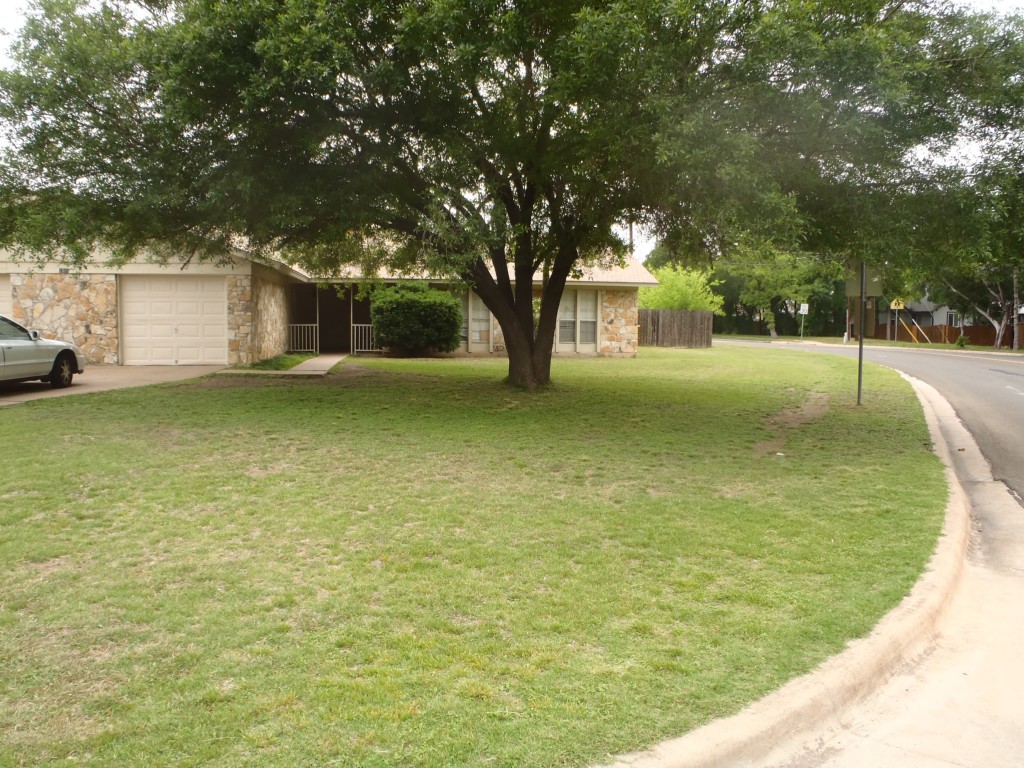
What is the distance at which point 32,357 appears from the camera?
42.2 ft

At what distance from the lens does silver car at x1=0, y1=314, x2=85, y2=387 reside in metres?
12.4

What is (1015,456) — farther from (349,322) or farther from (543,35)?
(349,322)

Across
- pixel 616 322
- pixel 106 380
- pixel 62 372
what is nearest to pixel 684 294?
pixel 616 322

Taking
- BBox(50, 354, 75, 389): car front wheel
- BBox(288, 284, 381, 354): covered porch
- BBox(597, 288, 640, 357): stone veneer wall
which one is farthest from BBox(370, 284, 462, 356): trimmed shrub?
BBox(50, 354, 75, 389): car front wheel

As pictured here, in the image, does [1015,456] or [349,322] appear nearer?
[1015,456]

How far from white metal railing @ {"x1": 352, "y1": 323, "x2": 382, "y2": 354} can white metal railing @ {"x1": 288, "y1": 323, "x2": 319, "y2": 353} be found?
1.27 metres

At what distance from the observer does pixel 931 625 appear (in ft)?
14.3

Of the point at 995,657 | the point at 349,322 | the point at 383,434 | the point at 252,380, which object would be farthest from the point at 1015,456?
the point at 349,322

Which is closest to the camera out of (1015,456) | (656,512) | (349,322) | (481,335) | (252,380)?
(656,512)

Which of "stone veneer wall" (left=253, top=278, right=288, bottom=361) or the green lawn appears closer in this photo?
the green lawn

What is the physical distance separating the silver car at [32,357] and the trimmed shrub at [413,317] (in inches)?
415

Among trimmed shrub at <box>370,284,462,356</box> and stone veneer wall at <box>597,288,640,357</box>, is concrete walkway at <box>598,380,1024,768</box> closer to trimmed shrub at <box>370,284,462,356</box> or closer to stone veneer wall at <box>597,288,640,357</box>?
trimmed shrub at <box>370,284,462,356</box>

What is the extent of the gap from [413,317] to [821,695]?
2100 centimetres

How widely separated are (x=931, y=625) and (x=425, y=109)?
8.88 metres
